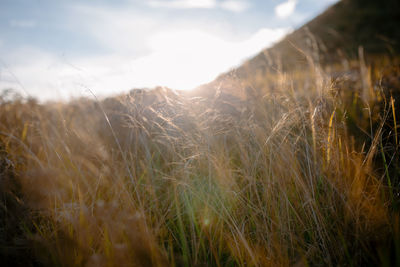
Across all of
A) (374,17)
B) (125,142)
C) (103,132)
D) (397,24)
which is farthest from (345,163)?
(374,17)

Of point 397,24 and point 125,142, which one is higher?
point 397,24

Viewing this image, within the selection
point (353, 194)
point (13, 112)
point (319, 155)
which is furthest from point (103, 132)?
point (353, 194)

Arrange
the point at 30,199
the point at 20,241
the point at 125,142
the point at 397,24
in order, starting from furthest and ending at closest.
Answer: the point at 397,24
the point at 125,142
the point at 30,199
the point at 20,241

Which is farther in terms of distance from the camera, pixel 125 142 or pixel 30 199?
pixel 125 142

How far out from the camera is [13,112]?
101 inches

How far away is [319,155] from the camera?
52.1 inches

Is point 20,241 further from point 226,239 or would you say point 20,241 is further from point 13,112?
point 13,112

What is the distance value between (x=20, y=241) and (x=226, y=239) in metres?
0.95

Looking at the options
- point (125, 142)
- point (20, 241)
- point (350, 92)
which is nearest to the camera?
point (20, 241)

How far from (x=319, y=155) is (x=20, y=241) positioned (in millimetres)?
1611

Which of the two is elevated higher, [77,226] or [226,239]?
[77,226]

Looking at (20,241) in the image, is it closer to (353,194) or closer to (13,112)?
(353,194)

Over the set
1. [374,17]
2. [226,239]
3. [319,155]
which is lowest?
[226,239]

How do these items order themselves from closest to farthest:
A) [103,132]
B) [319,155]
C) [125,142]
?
1. [319,155]
2. [125,142]
3. [103,132]
